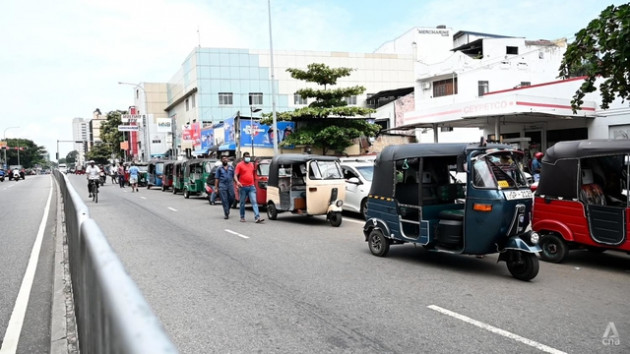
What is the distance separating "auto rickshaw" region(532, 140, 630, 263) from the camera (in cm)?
714

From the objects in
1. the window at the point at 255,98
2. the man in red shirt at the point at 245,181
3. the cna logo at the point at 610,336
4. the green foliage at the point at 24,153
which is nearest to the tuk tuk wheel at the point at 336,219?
the man in red shirt at the point at 245,181

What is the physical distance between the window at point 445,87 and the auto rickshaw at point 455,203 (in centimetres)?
2801

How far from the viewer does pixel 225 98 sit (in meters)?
53.5

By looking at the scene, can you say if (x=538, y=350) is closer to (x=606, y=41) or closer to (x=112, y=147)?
(x=606, y=41)

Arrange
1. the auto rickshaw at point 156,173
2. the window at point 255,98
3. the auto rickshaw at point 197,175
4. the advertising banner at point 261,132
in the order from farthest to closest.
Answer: the window at point 255,98
the advertising banner at point 261,132
the auto rickshaw at point 156,173
the auto rickshaw at point 197,175

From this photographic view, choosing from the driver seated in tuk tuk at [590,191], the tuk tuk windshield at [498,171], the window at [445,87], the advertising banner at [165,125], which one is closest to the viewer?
the tuk tuk windshield at [498,171]

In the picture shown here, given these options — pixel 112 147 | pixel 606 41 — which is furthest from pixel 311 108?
pixel 112 147

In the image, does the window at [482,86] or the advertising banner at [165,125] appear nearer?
the window at [482,86]

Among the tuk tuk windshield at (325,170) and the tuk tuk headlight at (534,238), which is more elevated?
the tuk tuk windshield at (325,170)

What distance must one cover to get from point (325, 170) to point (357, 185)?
1.68 meters

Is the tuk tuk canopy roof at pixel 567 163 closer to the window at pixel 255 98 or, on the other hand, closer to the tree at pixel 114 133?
the window at pixel 255 98

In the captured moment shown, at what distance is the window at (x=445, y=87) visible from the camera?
35.2 metres

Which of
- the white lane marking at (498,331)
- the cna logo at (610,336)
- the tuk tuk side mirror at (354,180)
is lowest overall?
the cna logo at (610,336)

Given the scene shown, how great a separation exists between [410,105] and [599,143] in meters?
34.5
